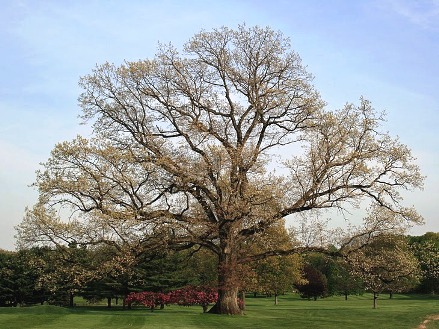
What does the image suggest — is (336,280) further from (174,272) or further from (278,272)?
(174,272)

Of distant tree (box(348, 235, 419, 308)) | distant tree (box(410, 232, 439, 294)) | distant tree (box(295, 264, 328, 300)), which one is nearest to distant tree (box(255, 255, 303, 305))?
distant tree (box(410, 232, 439, 294))

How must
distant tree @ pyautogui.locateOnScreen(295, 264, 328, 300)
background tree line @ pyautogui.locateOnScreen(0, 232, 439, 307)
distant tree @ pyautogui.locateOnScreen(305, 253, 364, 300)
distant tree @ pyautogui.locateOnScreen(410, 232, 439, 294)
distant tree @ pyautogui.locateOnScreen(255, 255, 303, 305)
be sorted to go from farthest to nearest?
distant tree @ pyautogui.locateOnScreen(305, 253, 364, 300), distant tree @ pyautogui.locateOnScreen(295, 264, 328, 300), distant tree @ pyautogui.locateOnScreen(255, 255, 303, 305), distant tree @ pyautogui.locateOnScreen(410, 232, 439, 294), background tree line @ pyautogui.locateOnScreen(0, 232, 439, 307)

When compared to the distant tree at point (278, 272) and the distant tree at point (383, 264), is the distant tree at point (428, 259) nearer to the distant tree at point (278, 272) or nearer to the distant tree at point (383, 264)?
the distant tree at point (383, 264)

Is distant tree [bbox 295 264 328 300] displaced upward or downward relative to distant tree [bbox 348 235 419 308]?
downward

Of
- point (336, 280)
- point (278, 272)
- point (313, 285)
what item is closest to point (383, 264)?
point (278, 272)

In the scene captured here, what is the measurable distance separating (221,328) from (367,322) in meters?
7.86

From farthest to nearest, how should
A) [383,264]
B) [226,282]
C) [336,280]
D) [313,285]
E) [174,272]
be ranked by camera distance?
[336,280] < [313,285] < [174,272] < [226,282] < [383,264]

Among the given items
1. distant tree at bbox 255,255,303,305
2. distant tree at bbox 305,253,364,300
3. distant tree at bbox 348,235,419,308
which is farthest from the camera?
distant tree at bbox 305,253,364,300

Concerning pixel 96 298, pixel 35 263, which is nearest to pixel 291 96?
pixel 35 263

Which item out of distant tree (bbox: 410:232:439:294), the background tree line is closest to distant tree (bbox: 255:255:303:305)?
the background tree line

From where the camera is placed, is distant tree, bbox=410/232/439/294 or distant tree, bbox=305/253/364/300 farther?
distant tree, bbox=305/253/364/300

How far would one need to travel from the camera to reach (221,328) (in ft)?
73.3

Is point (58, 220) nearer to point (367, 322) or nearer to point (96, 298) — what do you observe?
point (367, 322)

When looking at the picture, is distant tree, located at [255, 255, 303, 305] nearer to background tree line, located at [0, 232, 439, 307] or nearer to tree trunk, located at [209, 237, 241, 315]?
background tree line, located at [0, 232, 439, 307]
